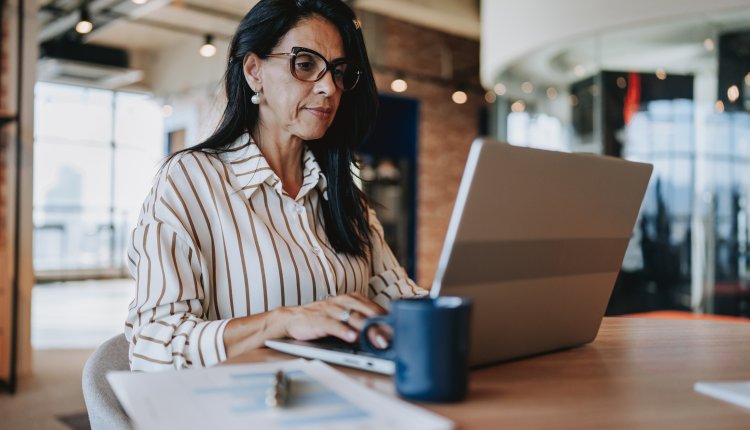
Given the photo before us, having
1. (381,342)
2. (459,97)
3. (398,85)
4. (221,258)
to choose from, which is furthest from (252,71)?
(459,97)

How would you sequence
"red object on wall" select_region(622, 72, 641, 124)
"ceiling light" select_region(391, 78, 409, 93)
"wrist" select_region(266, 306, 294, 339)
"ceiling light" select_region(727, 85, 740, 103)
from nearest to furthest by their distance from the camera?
"wrist" select_region(266, 306, 294, 339), "ceiling light" select_region(727, 85, 740, 103), "red object on wall" select_region(622, 72, 641, 124), "ceiling light" select_region(391, 78, 409, 93)

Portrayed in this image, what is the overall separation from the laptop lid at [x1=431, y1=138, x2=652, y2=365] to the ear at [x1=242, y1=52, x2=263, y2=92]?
2.97ft

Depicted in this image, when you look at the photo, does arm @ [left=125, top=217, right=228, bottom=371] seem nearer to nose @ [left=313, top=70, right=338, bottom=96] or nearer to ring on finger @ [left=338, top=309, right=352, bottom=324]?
ring on finger @ [left=338, top=309, right=352, bottom=324]

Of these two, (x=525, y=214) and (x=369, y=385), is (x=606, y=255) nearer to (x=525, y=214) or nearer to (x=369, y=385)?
(x=525, y=214)

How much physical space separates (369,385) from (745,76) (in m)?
5.95

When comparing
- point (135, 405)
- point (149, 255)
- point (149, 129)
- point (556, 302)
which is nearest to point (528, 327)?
point (556, 302)

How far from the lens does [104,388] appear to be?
119 cm

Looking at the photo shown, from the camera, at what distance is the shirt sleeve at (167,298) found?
118cm

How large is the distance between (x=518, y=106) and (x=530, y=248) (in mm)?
7283

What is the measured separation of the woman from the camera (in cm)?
123

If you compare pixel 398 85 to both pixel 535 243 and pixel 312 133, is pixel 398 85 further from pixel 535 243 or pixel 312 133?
pixel 535 243

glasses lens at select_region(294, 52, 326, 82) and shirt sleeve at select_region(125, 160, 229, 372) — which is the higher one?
glasses lens at select_region(294, 52, 326, 82)

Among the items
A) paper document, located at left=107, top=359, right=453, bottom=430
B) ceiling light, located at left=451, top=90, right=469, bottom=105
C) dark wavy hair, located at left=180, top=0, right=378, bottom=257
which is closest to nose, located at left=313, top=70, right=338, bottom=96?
dark wavy hair, located at left=180, top=0, right=378, bottom=257

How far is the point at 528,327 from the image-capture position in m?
1.04
